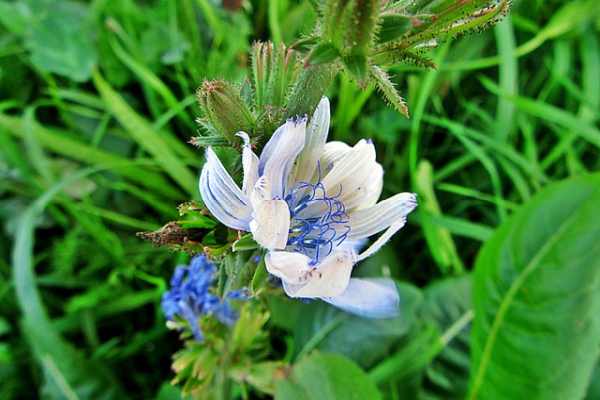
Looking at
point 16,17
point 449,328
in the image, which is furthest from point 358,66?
point 16,17

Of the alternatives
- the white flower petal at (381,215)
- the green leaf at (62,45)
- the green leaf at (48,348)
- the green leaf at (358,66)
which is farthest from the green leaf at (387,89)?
the green leaf at (62,45)

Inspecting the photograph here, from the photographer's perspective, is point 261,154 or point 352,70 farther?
point 261,154

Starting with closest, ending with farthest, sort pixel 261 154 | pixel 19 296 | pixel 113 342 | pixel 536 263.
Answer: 1. pixel 261 154
2. pixel 536 263
3. pixel 19 296
4. pixel 113 342

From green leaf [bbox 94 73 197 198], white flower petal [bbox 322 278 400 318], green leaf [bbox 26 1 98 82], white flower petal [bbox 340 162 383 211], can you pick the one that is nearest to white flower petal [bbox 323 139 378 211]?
white flower petal [bbox 340 162 383 211]

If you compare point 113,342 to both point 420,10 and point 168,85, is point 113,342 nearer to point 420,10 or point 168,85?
point 168,85

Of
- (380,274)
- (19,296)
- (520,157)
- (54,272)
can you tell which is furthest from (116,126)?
(520,157)

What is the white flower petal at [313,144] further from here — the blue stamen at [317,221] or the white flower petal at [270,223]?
the white flower petal at [270,223]
